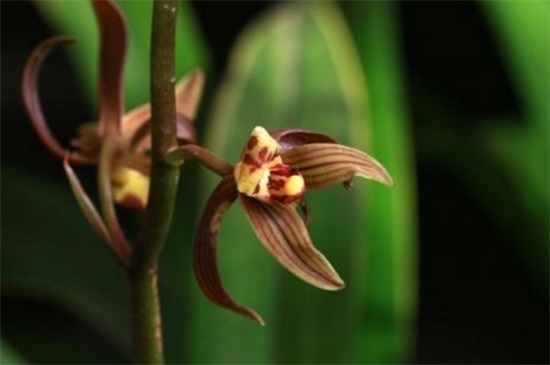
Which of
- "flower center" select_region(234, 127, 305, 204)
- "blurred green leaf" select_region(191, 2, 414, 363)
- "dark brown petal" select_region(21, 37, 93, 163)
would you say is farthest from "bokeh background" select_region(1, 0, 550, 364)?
"flower center" select_region(234, 127, 305, 204)

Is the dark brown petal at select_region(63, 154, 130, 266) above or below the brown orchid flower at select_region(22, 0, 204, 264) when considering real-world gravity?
below

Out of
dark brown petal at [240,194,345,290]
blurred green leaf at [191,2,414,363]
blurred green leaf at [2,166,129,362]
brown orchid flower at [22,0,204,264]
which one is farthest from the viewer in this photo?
blurred green leaf at [2,166,129,362]

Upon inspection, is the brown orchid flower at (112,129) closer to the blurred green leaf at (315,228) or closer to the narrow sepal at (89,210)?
the narrow sepal at (89,210)

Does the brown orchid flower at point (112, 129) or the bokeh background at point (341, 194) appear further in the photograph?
the bokeh background at point (341, 194)

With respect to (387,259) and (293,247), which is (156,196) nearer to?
(293,247)

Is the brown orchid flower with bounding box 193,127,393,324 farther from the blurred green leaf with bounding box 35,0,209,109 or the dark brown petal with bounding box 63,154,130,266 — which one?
the blurred green leaf with bounding box 35,0,209,109

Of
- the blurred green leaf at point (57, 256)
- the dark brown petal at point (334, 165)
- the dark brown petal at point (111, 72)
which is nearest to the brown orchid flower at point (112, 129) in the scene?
the dark brown petal at point (111, 72)

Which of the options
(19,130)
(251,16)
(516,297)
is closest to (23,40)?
(19,130)
